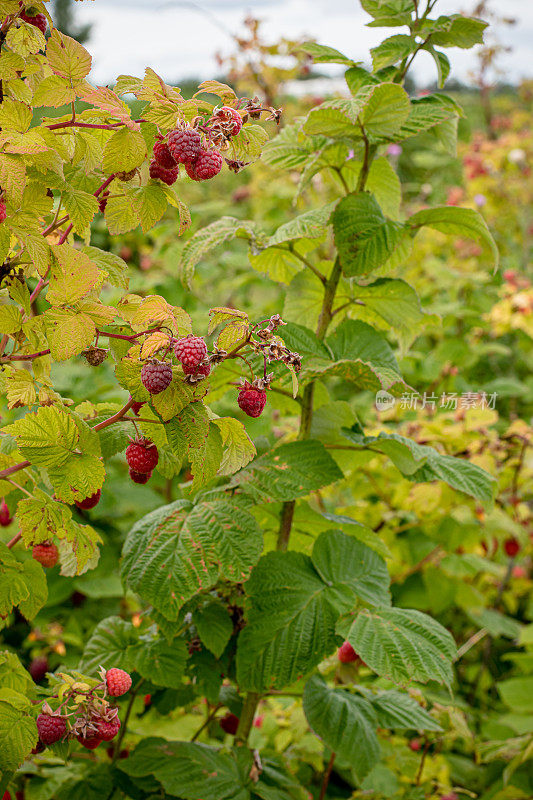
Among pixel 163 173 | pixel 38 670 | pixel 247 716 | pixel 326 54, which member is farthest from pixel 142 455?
pixel 38 670

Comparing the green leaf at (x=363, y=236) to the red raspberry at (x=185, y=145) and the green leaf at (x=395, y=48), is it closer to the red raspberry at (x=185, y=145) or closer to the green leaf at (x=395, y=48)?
the green leaf at (x=395, y=48)

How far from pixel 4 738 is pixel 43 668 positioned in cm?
76

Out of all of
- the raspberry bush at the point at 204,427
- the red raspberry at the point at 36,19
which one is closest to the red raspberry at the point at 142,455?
the raspberry bush at the point at 204,427

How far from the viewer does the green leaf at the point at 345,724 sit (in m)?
0.92

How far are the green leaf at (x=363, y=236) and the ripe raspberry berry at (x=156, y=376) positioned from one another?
17.9 inches

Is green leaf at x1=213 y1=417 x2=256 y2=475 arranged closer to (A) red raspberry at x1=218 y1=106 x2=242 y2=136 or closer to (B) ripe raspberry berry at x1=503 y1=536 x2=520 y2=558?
(A) red raspberry at x1=218 y1=106 x2=242 y2=136

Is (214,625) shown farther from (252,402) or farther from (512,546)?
(512,546)

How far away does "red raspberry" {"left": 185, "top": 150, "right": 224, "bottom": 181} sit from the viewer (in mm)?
635

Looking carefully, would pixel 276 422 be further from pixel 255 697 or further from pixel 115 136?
pixel 115 136

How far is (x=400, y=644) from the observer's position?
Answer: 88 centimetres

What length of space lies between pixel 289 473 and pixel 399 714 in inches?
16.7

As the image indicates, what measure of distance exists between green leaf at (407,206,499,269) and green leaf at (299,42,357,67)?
0.26m

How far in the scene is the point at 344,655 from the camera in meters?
1.12

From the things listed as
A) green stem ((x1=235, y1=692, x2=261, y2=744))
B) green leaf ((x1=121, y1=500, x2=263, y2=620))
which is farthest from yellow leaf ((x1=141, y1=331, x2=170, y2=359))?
green stem ((x1=235, y1=692, x2=261, y2=744))
